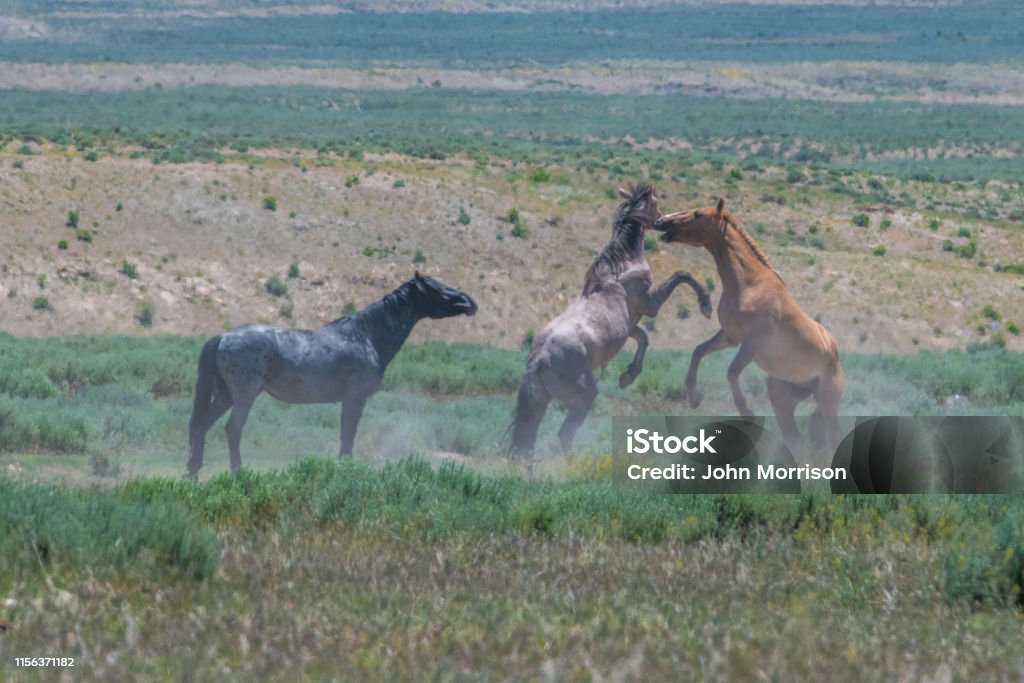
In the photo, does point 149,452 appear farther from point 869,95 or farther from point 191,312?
point 869,95

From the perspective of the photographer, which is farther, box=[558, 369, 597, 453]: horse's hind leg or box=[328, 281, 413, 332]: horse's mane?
box=[328, 281, 413, 332]: horse's mane

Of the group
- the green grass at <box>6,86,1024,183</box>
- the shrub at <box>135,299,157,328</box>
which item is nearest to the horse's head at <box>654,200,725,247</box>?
the shrub at <box>135,299,157,328</box>

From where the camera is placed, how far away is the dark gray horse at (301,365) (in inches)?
596

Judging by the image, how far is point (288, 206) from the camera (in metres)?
Result: 36.8

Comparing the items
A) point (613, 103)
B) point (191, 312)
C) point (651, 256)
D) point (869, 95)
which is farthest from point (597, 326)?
point (869, 95)

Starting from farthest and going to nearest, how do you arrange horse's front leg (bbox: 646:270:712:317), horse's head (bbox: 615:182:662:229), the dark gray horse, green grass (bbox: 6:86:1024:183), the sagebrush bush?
green grass (bbox: 6:86:1024:183) < horse's head (bbox: 615:182:662:229) < horse's front leg (bbox: 646:270:712:317) < the dark gray horse < the sagebrush bush

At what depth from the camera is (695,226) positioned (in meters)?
14.8

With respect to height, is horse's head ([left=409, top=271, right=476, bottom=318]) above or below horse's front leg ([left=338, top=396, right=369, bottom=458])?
above

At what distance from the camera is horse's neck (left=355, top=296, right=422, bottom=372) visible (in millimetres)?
15695

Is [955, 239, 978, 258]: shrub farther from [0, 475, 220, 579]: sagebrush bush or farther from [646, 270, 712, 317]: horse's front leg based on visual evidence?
[0, 475, 220, 579]: sagebrush bush

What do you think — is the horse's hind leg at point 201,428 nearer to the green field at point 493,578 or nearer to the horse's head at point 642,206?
the green field at point 493,578

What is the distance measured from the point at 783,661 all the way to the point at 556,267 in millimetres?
28359

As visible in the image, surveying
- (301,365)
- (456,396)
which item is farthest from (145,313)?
(301,365)
